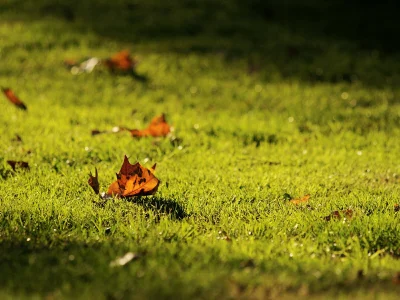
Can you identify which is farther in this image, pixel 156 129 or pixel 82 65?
pixel 82 65

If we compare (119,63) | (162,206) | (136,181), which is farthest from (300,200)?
(119,63)

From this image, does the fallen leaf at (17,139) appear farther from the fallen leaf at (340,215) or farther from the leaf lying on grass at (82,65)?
the fallen leaf at (340,215)

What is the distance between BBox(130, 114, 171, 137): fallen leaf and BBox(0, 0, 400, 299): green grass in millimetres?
118

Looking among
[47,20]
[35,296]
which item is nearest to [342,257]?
[35,296]

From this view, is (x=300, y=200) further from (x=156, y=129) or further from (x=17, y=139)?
(x=17, y=139)

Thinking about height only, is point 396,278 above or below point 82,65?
above

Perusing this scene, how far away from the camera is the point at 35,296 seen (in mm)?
2930

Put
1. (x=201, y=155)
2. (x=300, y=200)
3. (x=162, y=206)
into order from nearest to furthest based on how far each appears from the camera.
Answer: (x=162, y=206), (x=300, y=200), (x=201, y=155)

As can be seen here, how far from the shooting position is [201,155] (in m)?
5.85

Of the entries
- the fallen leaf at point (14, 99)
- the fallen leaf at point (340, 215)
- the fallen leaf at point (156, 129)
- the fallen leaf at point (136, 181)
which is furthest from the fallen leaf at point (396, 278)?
the fallen leaf at point (14, 99)

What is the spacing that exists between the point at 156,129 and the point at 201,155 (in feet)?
1.90

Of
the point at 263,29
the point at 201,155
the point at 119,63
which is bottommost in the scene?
the point at 201,155

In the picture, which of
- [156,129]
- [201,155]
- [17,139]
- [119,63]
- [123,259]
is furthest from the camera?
[119,63]

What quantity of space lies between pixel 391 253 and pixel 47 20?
8.41 metres
